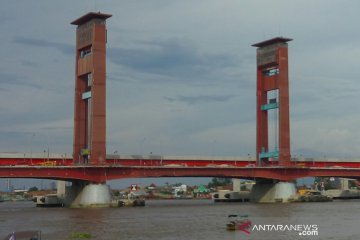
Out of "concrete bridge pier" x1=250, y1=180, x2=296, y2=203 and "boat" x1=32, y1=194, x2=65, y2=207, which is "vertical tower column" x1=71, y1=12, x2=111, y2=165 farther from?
"concrete bridge pier" x1=250, y1=180, x2=296, y2=203

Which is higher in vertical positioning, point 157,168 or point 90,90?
point 90,90

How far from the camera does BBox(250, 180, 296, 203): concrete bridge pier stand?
127 metres

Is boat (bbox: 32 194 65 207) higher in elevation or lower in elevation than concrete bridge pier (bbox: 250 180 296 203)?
lower

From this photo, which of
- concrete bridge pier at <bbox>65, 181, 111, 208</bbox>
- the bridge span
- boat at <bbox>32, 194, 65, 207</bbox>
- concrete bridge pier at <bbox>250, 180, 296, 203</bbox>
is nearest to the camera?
the bridge span

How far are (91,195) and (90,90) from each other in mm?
18070

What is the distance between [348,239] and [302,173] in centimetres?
8307

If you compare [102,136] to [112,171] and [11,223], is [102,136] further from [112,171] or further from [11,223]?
[11,223]

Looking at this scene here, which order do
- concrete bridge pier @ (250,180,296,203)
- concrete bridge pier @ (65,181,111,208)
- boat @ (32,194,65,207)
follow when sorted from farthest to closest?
boat @ (32,194,65,207) → concrete bridge pier @ (250,180,296,203) → concrete bridge pier @ (65,181,111,208)

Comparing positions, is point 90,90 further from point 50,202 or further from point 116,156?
point 50,202

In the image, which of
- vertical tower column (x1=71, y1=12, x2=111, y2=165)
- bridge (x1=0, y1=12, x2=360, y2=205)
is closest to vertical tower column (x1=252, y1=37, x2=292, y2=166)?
bridge (x1=0, y1=12, x2=360, y2=205)

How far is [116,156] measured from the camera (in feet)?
381

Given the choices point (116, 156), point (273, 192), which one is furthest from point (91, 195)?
point (273, 192)

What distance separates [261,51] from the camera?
13350 centimetres

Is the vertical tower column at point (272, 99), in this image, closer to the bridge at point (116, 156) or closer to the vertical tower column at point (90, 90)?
the bridge at point (116, 156)
